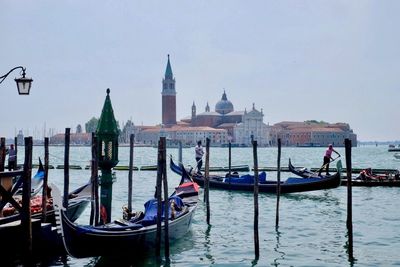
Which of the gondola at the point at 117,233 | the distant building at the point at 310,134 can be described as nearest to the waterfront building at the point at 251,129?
the distant building at the point at 310,134

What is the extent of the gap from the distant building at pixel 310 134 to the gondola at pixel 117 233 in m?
82.8

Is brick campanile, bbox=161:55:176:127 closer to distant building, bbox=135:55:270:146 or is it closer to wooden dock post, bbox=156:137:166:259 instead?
distant building, bbox=135:55:270:146

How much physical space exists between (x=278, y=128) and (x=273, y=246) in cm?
8700

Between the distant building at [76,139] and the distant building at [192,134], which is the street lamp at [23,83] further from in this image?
the distant building at [76,139]

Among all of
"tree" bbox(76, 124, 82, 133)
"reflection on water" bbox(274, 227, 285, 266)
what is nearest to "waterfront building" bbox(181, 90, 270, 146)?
"tree" bbox(76, 124, 82, 133)

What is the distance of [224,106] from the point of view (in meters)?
89.4

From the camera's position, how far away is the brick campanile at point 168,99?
80062 mm

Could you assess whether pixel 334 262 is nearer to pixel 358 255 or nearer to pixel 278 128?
pixel 358 255

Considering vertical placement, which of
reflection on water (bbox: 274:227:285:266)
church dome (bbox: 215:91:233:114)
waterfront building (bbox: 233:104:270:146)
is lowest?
reflection on water (bbox: 274:227:285:266)

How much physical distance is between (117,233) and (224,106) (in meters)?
84.0

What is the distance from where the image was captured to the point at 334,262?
6.47 meters

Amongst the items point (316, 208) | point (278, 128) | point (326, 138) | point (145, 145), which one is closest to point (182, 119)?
point (145, 145)

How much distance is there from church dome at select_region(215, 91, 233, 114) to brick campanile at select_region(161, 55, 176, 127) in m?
9.91

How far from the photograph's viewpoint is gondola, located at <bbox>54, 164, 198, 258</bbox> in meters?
5.27
